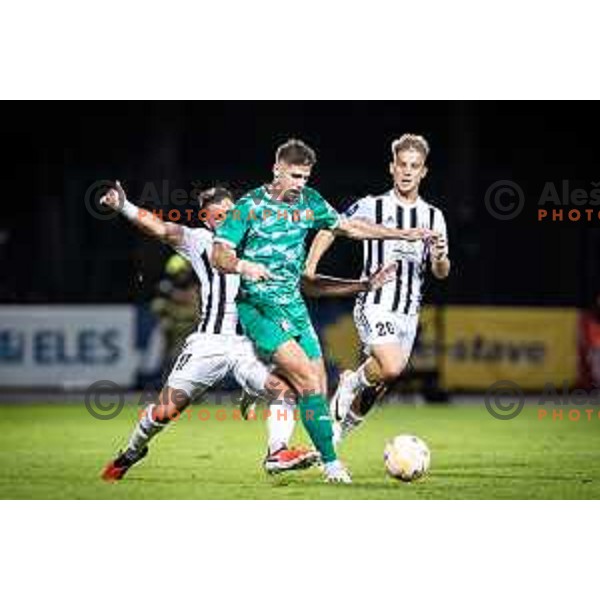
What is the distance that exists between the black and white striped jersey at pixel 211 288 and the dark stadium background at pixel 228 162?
11.6ft

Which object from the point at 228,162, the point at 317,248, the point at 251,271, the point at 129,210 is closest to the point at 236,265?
the point at 251,271

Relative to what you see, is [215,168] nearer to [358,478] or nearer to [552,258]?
[552,258]

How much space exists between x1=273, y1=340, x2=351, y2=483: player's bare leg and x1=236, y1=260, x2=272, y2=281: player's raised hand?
376mm

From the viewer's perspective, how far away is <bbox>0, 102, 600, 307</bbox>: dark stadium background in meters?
12.9

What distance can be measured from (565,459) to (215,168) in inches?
212

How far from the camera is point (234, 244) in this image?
843 cm

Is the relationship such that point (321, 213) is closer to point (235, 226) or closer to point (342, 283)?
point (235, 226)

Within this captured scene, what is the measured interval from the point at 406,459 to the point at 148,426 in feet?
4.41

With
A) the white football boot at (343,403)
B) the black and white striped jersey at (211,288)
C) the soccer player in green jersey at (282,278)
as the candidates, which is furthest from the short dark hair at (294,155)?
the white football boot at (343,403)

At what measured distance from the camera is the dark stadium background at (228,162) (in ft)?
42.3

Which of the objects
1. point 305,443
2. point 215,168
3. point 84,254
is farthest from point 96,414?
point 305,443

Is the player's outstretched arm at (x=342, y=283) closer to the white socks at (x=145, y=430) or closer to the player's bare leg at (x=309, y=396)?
the player's bare leg at (x=309, y=396)

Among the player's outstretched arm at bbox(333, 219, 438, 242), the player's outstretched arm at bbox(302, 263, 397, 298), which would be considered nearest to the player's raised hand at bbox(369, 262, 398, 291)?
the player's outstretched arm at bbox(302, 263, 397, 298)

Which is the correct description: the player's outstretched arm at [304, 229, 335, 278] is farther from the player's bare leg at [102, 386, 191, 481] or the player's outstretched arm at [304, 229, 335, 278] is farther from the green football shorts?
the player's bare leg at [102, 386, 191, 481]
